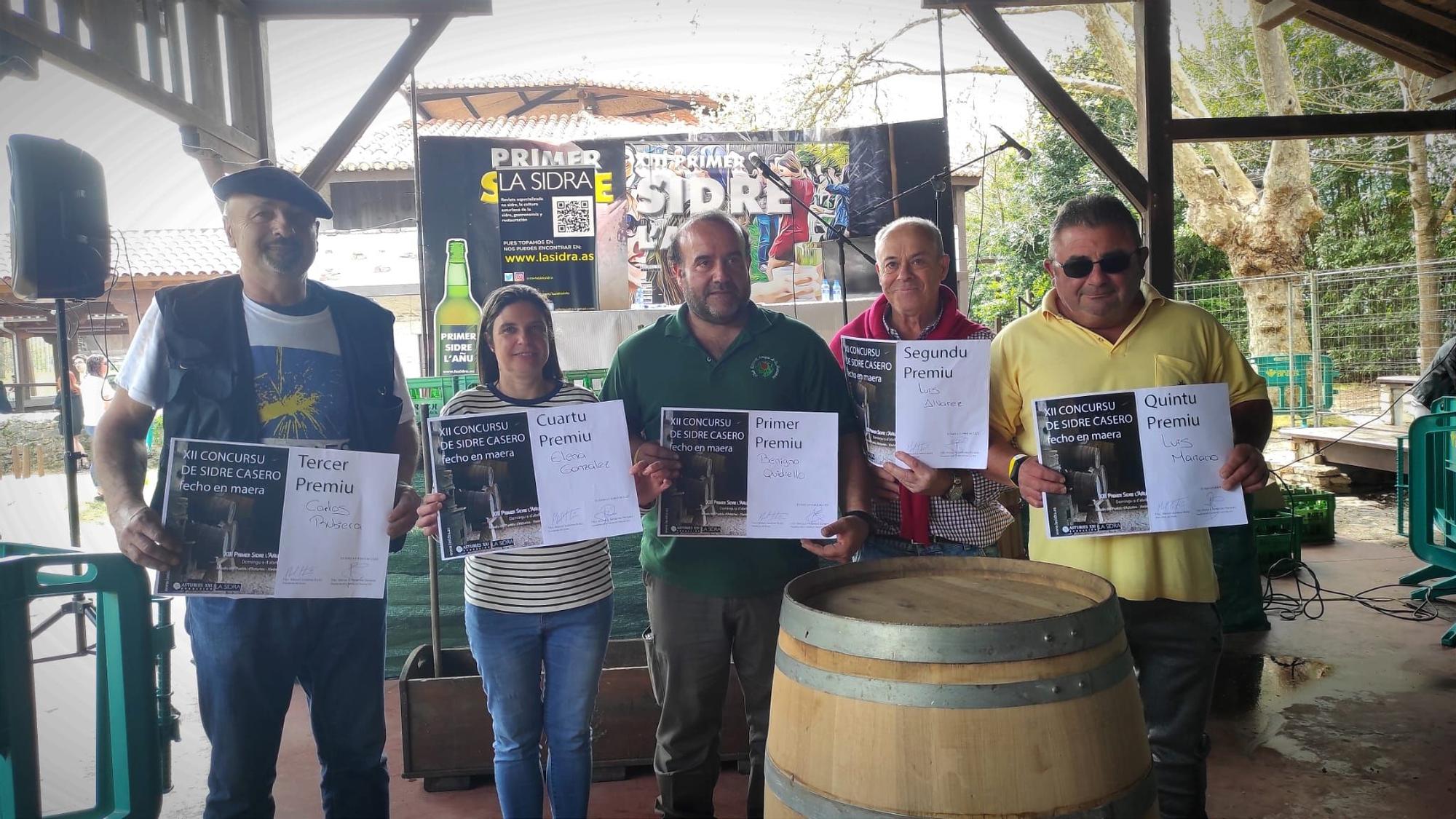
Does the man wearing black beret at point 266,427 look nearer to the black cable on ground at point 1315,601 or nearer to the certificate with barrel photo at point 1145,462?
the certificate with barrel photo at point 1145,462

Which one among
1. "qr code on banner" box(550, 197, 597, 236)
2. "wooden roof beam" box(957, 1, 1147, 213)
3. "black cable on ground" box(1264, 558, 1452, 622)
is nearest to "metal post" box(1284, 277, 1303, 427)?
"black cable on ground" box(1264, 558, 1452, 622)

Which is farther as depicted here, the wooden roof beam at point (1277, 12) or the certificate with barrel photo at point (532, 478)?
the wooden roof beam at point (1277, 12)

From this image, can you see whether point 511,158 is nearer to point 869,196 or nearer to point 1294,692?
point 869,196

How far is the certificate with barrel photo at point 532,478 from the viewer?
208cm

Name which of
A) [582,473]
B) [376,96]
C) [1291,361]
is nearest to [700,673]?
[582,473]

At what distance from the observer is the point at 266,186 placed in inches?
81.0

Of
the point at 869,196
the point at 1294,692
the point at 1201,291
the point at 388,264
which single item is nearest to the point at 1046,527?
the point at 1294,692

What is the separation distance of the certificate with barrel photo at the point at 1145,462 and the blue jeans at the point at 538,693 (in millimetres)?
1175

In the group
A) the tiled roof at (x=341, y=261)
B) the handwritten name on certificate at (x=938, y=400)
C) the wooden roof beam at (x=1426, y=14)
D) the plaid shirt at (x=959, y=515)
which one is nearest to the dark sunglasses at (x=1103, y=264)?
the handwritten name on certificate at (x=938, y=400)

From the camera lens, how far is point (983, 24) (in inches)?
177

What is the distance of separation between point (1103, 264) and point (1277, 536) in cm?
514

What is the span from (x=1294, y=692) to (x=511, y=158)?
4.80 meters

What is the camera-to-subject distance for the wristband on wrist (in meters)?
2.07

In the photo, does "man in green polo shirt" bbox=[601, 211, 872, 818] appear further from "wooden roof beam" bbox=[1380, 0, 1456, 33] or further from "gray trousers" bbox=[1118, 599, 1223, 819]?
"wooden roof beam" bbox=[1380, 0, 1456, 33]
